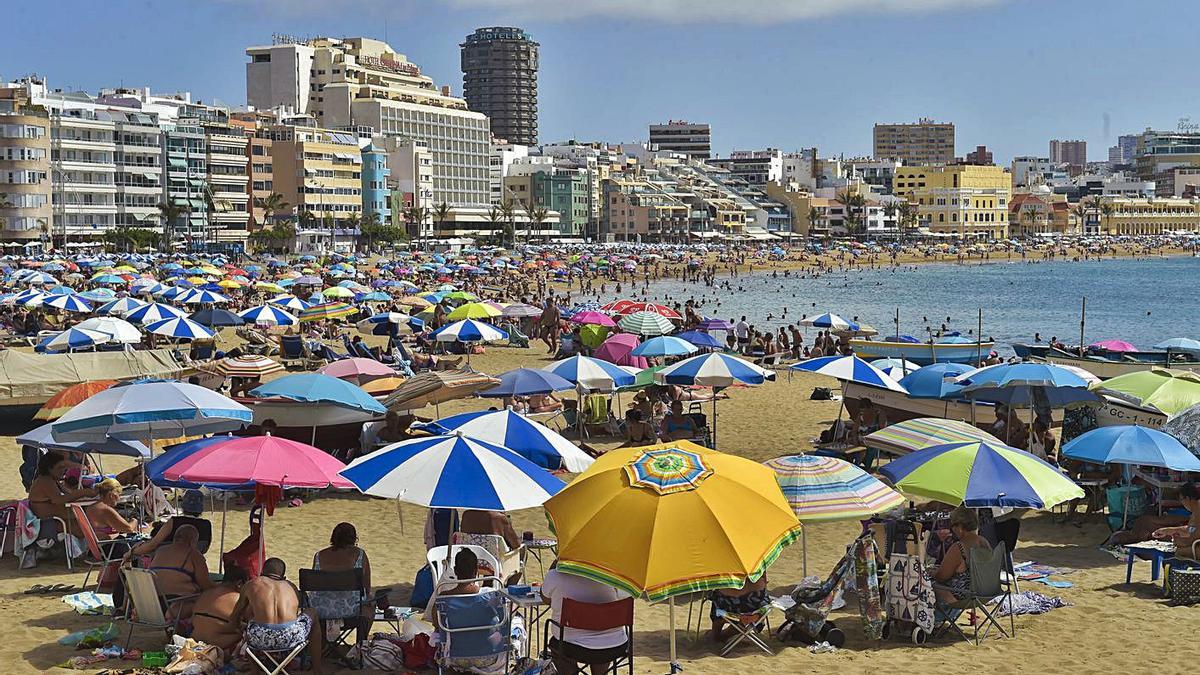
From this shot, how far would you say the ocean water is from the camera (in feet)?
180

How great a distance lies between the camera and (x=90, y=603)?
8.77 m

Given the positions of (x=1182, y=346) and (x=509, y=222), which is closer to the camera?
(x=1182, y=346)

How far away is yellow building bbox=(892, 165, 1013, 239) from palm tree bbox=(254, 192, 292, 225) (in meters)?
86.0

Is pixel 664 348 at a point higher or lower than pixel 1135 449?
higher

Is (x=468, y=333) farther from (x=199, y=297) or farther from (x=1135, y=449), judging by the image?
(x=1135, y=449)

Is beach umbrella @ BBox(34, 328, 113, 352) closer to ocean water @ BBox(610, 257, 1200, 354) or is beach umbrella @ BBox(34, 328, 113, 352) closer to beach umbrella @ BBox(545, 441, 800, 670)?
beach umbrella @ BBox(545, 441, 800, 670)

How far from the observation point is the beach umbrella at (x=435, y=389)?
14.5 meters

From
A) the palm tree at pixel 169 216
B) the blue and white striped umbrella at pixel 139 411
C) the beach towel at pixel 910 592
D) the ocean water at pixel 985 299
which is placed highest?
the palm tree at pixel 169 216

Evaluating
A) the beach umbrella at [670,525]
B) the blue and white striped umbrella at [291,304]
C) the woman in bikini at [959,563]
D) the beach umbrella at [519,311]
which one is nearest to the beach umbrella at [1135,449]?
the woman in bikini at [959,563]

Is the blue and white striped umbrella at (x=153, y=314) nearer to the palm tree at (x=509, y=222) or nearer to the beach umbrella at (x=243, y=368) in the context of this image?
the beach umbrella at (x=243, y=368)

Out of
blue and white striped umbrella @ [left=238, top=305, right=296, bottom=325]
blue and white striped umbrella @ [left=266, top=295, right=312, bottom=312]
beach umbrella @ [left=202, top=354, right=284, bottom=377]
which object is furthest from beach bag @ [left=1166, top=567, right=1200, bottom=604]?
blue and white striped umbrella @ [left=266, top=295, right=312, bottom=312]

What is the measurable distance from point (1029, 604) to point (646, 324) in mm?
15486

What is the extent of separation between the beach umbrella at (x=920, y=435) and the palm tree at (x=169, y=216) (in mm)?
77899

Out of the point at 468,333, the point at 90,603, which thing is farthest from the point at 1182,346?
the point at 90,603
